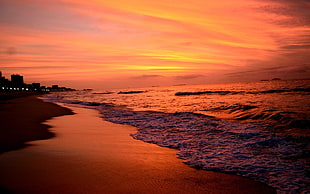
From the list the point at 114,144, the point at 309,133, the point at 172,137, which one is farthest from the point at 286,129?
the point at 114,144

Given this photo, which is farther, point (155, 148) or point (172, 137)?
point (172, 137)

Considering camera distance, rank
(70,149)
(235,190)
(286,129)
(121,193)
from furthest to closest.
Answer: (286,129), (70,149), (235,190), (121,193)

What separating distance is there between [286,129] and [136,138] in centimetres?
587

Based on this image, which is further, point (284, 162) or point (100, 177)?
point (284, 162)

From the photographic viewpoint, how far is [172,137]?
791 centimetres

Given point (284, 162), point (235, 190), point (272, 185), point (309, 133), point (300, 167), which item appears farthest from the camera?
point (309, 133)

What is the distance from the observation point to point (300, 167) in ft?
15.5

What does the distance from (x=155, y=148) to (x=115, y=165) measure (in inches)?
75.9

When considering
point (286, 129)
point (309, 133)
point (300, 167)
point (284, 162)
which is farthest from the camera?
point (286, 129)

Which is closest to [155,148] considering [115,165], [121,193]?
[115,165]

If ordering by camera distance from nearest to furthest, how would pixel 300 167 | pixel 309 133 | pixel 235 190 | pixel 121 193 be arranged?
1. pixel 121 193
2. pixel 235 190
3. pixel 300 167
4. pixel 309 133

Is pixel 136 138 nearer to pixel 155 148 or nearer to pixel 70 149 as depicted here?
pixel 155 148

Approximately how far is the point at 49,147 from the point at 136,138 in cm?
288

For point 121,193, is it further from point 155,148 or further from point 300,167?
point 300,167
